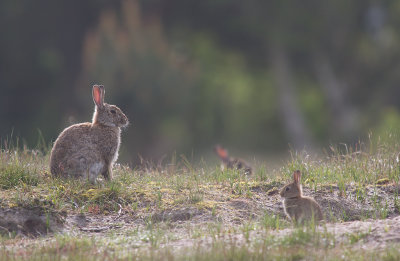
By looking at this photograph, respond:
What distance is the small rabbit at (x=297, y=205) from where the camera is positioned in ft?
28.9

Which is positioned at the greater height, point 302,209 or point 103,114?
point 103,114

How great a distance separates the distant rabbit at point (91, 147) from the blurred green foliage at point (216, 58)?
22771mm

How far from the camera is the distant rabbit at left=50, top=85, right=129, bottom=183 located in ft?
33.7

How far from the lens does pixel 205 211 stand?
938cm

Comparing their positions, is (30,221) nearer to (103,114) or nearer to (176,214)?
(176,214)

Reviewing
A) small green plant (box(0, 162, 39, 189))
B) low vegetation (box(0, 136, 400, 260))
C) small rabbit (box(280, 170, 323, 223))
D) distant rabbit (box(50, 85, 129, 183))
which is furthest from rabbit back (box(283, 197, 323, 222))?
small green plant (box(0, 162, 39, 189))

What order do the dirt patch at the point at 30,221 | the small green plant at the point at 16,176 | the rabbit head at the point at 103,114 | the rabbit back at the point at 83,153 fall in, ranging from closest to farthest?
1. the dirt patch at the point at 30,221
2. the small green plant at the point at 16,176
3. the rabbit back at the point at 83,153
4. the rabbit head at the point at 103,114

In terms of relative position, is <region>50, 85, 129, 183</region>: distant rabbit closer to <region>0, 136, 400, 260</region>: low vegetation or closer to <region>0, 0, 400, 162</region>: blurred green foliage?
<region>0, 136, 400, 260</region>: low vegetation

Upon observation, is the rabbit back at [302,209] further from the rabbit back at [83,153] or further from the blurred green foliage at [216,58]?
the blurred green foliage at [216,58]

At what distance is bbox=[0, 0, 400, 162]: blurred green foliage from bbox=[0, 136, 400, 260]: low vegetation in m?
23.3

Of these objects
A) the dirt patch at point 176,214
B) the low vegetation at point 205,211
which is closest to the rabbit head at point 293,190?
the low vegetation at point 205,211

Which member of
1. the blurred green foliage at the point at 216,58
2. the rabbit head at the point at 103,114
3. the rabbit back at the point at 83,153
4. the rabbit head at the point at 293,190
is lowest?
the rabbit head at the point at 293,190

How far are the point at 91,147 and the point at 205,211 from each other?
2105 millimetres

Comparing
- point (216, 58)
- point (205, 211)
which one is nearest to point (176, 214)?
point (205, 211)
